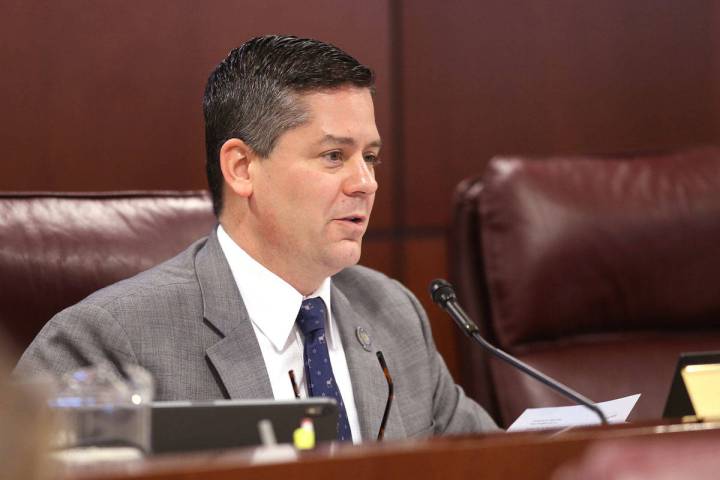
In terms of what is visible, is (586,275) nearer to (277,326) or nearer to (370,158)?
(370,158)

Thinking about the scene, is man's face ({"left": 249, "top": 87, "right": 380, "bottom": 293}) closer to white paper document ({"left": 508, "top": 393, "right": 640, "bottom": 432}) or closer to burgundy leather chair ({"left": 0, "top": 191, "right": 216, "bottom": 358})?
burgundy leather chair ({"left": 0, "top": 191, "right": 216, "bottom": 358})

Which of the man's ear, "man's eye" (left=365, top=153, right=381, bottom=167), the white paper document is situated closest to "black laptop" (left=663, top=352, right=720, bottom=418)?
the white paper document

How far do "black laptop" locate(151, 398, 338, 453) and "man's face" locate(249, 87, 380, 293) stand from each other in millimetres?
886

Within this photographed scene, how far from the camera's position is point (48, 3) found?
2562mm

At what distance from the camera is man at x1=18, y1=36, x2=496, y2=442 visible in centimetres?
195

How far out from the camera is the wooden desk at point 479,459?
849 millimetres

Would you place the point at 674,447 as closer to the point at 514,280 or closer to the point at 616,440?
the point at 616,440

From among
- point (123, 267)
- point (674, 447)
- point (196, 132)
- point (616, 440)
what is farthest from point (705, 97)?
point (674, 447)

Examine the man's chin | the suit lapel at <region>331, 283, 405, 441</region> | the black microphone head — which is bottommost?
the suit lapel at <region>331, 283, 405, 441</region>

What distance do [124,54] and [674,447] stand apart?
2.06 m

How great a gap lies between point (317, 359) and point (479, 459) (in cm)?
100

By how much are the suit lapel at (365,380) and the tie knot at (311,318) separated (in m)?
0.09

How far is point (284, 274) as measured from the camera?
2156 mm

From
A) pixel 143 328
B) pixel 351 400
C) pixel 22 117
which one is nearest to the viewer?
pixel 143 328
